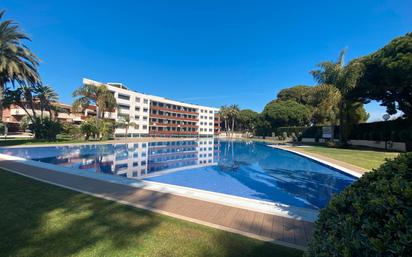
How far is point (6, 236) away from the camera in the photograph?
3.42 m

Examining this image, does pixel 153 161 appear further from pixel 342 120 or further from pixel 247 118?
→ pixel 247 118

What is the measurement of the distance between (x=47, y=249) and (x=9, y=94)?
28.9 m

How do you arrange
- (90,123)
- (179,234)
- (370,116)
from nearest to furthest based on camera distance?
(179,234), (90,123), (370,116)

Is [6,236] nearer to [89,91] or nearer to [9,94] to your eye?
[9,94]

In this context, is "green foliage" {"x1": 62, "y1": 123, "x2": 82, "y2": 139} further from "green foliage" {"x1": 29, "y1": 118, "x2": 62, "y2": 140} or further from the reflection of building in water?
the reflection of building in water

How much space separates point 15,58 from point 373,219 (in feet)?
89.5

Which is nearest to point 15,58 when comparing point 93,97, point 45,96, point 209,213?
point 45,96

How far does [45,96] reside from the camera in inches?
1150

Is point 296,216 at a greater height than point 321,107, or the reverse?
point 321,107

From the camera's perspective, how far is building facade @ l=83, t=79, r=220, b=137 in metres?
45.3

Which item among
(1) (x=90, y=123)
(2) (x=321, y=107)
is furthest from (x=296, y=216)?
(1) (x=90, y=123)

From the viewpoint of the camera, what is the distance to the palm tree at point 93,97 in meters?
29.5

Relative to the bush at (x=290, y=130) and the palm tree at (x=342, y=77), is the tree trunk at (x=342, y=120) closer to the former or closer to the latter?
the palm tree at (x=342, y=77)

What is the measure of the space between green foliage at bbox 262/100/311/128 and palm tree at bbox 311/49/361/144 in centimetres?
2495
